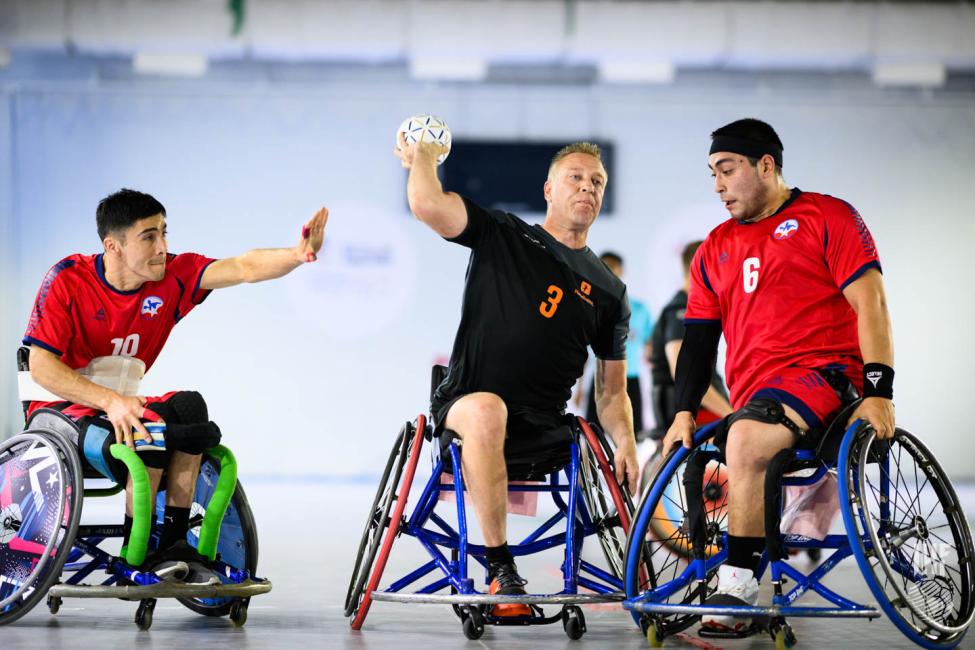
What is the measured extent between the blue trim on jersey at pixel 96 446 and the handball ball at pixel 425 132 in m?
1.10

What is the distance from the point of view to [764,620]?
270 cm

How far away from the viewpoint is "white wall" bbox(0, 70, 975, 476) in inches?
413

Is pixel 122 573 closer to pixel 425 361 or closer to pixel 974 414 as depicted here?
pixel 425 361

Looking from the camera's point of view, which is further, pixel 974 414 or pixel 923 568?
pixel 974 414

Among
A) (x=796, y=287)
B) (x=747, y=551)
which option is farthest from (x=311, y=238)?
(x=747, y=551)

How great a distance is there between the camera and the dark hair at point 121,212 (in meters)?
3.24

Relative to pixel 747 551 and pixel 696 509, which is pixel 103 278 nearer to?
pixel 696 509

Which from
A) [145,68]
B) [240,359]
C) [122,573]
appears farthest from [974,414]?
[122,573]

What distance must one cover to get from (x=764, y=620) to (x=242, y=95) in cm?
887

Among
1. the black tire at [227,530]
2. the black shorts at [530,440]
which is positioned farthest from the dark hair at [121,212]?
the black shorts at [530,440]

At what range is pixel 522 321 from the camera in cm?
321

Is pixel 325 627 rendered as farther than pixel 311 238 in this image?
No

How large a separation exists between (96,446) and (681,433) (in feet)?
4.83

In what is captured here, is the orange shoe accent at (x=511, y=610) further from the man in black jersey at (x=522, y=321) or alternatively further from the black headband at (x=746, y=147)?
the black headband at (x=746, y=147)
